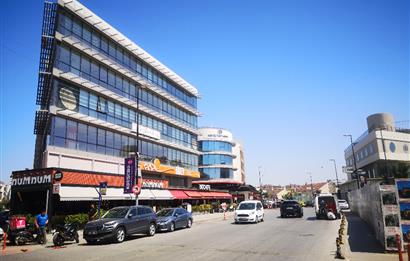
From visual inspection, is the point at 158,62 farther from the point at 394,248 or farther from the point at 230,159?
the point at 394,248

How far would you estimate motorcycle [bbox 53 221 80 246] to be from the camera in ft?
51.7

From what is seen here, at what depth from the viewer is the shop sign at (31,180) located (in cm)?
2375

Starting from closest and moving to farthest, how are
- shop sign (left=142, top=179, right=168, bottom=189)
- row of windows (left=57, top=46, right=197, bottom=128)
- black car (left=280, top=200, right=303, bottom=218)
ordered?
black car (left=280, top=200, right=303, bottom=218)
row of windows (left=57, top=46, right=197, bottom=128)
shop sign (left=142, top=179, right=168, bottom=189)

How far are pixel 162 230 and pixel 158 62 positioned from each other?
102ft

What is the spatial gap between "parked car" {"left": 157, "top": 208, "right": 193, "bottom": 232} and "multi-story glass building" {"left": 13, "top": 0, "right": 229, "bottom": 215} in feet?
21.7

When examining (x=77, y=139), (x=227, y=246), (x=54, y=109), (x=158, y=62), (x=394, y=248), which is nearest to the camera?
(x=394, y=248)

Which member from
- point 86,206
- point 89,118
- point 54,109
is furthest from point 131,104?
point 86,206

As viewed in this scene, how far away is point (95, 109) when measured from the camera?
34969mm

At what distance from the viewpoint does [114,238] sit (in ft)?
51.5

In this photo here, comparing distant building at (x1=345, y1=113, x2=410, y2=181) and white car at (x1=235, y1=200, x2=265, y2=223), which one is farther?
distant building at (x1=345, y1=113, x2=410, y2=181)

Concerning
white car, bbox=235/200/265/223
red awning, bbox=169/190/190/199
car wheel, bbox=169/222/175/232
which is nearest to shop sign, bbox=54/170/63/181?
car wheel, bbox=169/222/175/232

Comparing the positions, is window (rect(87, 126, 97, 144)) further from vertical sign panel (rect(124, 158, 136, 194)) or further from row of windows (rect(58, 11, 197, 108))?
row of windows (rect(58, 11, 197, 108))

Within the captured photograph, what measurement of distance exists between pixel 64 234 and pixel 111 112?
22613mm

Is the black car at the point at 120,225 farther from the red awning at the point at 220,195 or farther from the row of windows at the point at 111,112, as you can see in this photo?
the red awning at the point at 220,195
